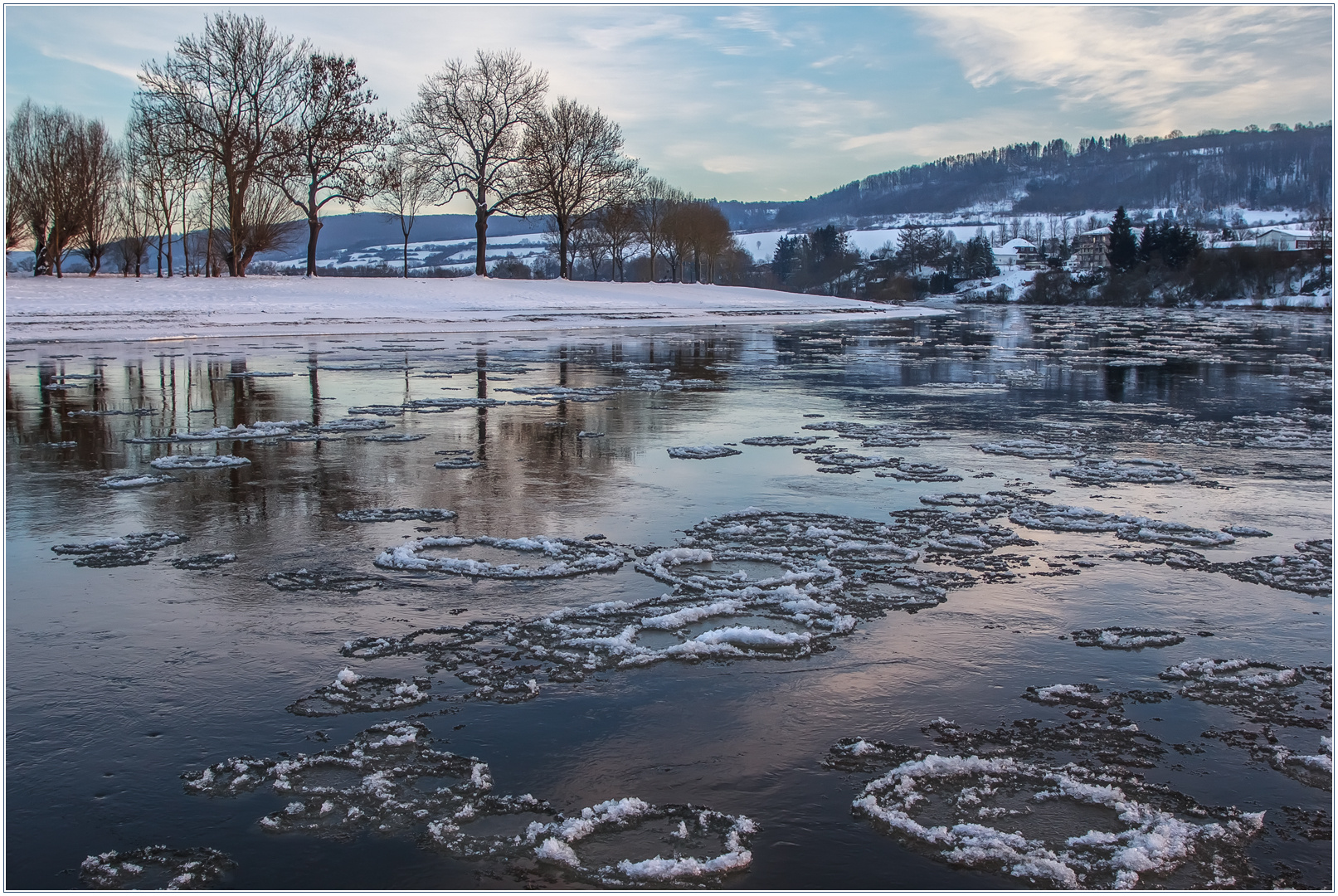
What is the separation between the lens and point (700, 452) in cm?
903

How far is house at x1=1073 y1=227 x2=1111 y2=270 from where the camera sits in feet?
481

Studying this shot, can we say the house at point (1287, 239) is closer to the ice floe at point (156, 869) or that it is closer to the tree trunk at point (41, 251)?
the tree trunk at point (41, 251)

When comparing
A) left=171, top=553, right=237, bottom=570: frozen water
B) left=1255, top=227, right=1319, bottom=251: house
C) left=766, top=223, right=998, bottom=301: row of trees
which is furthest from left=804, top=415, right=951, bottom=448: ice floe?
left=766, top=223, right=998, bottom=301: row of trees

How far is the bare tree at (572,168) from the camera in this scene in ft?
193

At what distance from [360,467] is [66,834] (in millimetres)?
5419

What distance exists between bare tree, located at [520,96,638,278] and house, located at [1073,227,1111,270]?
86.7 meters

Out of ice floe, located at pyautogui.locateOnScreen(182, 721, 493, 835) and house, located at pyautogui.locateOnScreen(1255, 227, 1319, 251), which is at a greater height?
house, located at pyautogui.locateOnScreen(1255, 227, 1319, 251)

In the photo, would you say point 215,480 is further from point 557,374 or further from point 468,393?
point 557,374

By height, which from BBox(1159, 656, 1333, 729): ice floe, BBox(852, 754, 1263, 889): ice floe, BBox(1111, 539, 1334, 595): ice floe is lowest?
BBox(852, 754, 1263, 889): ice floe

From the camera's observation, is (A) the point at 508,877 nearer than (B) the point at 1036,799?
Yes

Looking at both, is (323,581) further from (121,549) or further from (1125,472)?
(1125,472)

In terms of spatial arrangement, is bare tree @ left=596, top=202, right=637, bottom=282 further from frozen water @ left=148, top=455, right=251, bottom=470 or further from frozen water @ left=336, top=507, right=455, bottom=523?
frozen water @ left=336, top=507, right=455, bottom=523

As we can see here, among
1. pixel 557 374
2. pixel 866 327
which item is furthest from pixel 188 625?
pixel 866 327

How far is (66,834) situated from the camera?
116 inches
